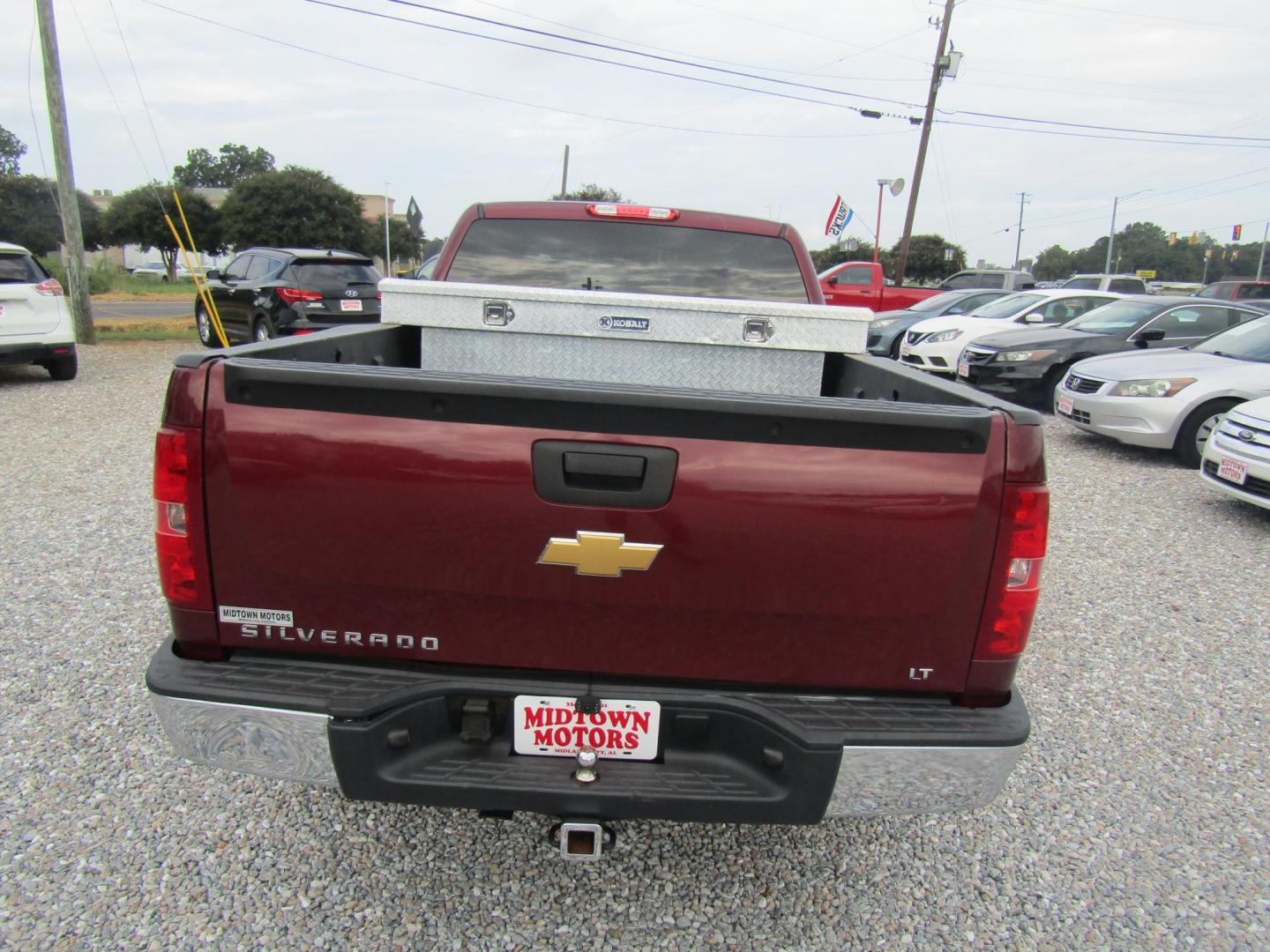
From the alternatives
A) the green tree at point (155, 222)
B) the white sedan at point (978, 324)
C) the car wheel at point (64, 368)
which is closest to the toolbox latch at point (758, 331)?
the white sedan at point (978, 324)

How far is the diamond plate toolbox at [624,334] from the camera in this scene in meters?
3.24

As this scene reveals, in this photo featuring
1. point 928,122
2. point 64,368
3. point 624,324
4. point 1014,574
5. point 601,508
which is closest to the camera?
point 601,508

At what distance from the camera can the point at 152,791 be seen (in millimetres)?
2807

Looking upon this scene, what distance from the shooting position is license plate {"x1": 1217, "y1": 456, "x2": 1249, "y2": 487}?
20.3ft

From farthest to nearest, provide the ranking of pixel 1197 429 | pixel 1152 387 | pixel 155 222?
pixel 155 222
pixel 1152 387
pixel 1197 429

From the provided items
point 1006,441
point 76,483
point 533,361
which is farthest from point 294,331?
point 1006,441

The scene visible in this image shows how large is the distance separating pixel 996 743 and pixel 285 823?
2146 mm

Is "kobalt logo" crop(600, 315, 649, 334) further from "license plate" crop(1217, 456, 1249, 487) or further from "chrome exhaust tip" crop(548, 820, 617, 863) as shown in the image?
"license plate" crop(1217, 456, 1249, 487)

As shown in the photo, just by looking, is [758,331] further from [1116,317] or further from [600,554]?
[1116,317]

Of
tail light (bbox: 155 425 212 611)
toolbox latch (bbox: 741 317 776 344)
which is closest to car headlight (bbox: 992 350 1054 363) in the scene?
toolbox latch (bbox: 741 317 776 344)

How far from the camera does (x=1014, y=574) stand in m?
1.95

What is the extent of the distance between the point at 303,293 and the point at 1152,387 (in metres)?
10.7

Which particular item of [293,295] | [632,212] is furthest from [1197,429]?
[293,295]

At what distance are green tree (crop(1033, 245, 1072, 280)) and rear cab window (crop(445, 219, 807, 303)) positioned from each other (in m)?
97.1
